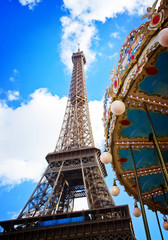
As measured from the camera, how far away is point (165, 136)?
23.0 ft

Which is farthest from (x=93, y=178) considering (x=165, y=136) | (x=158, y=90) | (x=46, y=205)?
(x=158, y=90)

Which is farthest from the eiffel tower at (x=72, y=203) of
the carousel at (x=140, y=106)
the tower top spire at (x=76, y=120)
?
the carousel at (x=140, y=106)

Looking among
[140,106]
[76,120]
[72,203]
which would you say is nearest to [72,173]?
[72,203]

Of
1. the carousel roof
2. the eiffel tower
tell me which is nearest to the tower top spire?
the eiffel tower

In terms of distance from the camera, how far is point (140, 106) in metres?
5.57

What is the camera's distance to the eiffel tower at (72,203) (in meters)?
14.2

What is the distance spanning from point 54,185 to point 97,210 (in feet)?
18.4

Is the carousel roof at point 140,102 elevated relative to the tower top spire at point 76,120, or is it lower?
lower

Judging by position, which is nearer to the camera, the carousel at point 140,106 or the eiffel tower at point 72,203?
the carousel at point 140,106

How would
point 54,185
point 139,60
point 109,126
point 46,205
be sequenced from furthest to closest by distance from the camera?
point 54,185
point 46,205
point 109,126
point 139,60

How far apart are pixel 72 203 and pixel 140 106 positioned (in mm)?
21015

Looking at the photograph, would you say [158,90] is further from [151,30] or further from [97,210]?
[97,210]

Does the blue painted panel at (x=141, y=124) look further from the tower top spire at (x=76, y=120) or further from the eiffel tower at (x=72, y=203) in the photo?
the tower top spire at (x=76, y=120)

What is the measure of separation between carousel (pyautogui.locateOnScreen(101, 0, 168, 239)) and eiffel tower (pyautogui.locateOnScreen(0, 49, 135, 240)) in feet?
24.0
